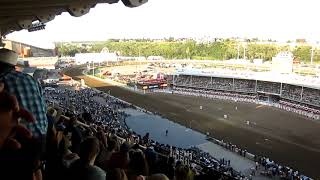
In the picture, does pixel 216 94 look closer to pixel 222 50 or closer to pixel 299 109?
pixel 299 109

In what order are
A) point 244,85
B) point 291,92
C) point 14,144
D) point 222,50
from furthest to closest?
point 222,50 → point 244,85 → point 291,92 → point 14,144

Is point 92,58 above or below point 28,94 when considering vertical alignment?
below

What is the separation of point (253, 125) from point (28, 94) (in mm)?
28652

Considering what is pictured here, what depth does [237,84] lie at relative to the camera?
49406 mm

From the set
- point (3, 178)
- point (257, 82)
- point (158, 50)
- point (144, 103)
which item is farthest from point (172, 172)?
point (158, 50)

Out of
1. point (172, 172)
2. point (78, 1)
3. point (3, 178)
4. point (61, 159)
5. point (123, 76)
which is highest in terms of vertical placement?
point (78, 1)

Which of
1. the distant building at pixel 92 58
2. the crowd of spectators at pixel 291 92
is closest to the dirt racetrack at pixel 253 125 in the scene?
the crowd of spectators at pixel 291 92

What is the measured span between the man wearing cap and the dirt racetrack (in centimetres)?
1711

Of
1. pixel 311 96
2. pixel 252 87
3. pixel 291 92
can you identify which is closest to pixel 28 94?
pixel 311 96

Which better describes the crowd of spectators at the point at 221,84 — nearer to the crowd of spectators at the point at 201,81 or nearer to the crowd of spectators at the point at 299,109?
the crowd of spectators at the point at 201,81

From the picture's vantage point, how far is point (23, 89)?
1.88m

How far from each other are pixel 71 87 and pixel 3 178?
45817 millimetres

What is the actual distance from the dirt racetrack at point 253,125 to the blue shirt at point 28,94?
17101 millimetres

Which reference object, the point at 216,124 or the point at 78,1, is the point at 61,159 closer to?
the point at 78,1
